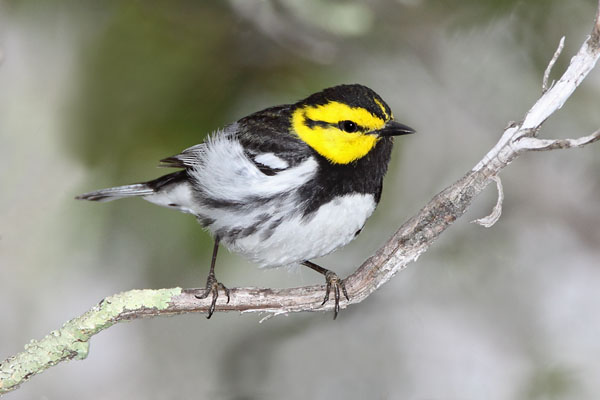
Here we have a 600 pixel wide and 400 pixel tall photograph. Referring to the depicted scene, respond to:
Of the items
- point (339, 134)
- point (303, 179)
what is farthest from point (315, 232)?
point (339, 134)

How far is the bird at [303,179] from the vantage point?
109 inches

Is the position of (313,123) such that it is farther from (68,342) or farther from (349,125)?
(68,342)

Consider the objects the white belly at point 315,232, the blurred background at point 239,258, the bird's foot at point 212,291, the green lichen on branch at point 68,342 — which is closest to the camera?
the green lichen on branch at point 68,342

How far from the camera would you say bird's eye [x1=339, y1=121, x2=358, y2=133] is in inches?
112

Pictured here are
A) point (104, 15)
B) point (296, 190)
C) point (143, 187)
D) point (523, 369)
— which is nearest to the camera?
point (296, 190)

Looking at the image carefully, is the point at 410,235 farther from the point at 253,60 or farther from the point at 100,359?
the point at 100,359

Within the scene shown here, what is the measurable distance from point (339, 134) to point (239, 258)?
1.53m

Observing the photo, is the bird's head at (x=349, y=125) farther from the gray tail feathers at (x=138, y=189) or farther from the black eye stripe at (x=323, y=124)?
the gray tail feathers at (x=138, y=189)

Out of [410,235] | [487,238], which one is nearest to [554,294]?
[487,238]

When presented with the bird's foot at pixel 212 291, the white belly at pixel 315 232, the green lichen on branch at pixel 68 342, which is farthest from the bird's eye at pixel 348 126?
the green lichen on branch at pixel 68 342

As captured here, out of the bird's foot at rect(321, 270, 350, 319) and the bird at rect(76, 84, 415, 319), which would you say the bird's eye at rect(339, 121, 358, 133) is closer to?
the bird at rect(76, 84, 415, 319)

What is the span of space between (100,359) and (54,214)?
2.99ft

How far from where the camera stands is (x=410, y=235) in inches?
95.4

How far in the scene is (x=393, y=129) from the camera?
2.80 meters
